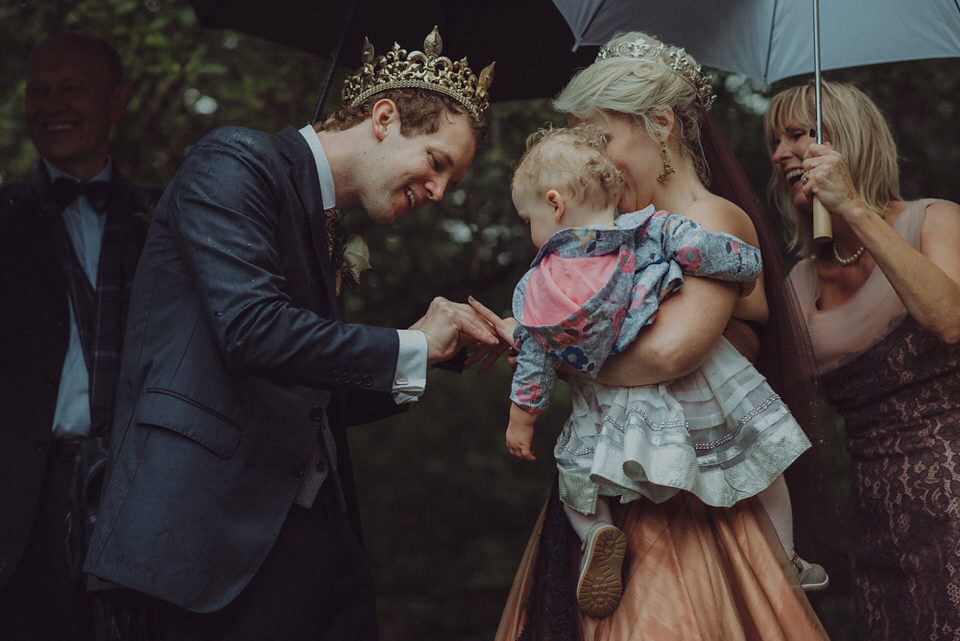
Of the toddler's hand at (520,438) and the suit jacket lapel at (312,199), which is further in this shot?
the suit jacket lapel at (312,199)

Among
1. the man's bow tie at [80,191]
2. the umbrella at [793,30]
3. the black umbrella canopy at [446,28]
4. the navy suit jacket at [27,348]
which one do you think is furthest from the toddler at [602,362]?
the man's bow tie at [80,191]

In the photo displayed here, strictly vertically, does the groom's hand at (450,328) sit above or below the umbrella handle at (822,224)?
below

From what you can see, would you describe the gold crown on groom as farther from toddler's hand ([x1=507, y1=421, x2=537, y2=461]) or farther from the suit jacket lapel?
toddler's hand ([x1=507, y1=421, x2=537, y2=461])

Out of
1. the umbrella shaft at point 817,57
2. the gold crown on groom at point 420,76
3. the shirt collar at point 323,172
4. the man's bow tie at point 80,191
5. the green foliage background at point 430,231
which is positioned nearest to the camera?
the shirt collar at point 323,172

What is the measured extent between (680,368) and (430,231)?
3.07 m

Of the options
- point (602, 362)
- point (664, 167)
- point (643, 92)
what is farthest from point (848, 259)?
point (602, 362)

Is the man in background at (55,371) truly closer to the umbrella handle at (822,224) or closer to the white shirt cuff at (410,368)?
the white shirt cuff at (410,368)

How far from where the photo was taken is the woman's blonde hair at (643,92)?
258 centimetres

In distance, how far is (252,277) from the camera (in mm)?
2348

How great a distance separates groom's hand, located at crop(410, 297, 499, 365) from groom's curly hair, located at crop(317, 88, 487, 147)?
49 cm

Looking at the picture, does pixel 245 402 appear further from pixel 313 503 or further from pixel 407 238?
pixel 407 238

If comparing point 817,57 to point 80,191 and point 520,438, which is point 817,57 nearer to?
point 520,438

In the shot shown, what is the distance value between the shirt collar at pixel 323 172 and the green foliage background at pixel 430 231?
2.07m

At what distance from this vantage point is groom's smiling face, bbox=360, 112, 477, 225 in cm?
273
